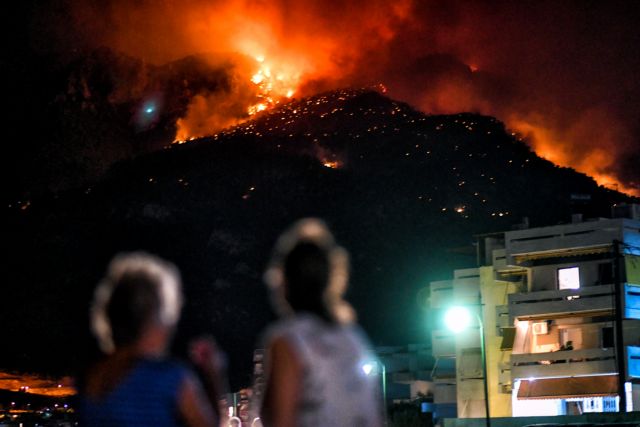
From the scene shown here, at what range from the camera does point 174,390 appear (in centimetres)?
514

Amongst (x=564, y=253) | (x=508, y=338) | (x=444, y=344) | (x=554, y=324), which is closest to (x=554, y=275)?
(x=564, y=253)

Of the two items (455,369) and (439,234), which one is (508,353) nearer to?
(455,369)

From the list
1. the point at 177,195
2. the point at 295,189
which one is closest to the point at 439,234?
the point at 295,189

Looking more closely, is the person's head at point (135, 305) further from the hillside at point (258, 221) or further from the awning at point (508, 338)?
the hillside at point (258, 221)

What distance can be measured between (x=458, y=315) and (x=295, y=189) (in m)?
143

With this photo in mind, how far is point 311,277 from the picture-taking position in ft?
19.3

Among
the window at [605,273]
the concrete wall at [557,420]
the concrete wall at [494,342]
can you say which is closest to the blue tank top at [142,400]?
the concrete wall at [557,420]

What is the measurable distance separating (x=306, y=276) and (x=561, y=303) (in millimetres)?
51291

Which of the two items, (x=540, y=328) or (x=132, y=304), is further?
(x=540, y=328)

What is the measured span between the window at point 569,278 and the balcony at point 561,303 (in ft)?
3.79

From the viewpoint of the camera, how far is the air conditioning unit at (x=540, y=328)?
191ft

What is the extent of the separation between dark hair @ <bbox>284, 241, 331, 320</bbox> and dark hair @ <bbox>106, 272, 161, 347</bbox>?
69 cm

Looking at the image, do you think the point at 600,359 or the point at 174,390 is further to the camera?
the point at 600,359

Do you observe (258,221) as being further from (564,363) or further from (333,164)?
(564,363)
